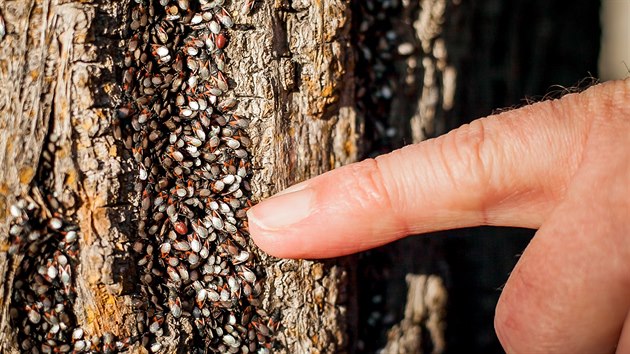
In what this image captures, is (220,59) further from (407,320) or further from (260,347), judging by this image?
→ (407,320)

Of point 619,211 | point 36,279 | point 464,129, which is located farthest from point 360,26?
point 36,279

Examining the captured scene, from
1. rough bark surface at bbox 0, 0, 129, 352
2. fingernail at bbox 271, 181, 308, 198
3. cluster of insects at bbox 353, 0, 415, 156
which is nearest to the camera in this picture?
rough bark surface at bbox 0, 0, 129, 352

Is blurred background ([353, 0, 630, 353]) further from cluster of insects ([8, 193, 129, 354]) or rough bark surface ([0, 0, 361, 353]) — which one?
cluster of insects ([8, 193, 129, 354])

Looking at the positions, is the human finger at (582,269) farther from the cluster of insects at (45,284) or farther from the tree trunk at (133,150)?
the cluster of insects at (45,284)

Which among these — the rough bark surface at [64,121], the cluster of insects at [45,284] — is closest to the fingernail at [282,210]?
the rough bark surface at [64,121]

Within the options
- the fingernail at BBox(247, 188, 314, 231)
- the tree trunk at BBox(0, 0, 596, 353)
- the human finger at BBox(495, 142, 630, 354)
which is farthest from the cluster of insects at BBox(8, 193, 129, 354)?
the human finger at BBox(495, 142, 630, 354)

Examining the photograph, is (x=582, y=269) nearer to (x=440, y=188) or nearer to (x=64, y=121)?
(x=440, y=188)
